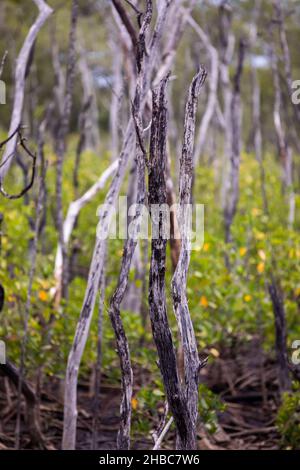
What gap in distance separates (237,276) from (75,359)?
208 cm

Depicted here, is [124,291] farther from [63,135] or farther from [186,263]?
[63,135]

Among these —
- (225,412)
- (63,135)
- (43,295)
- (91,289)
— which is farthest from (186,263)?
(225,412)

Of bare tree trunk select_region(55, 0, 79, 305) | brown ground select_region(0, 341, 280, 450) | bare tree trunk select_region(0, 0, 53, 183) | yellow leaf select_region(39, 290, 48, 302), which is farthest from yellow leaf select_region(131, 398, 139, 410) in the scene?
bare tree trunk select_region(0, 0, 53, 183)

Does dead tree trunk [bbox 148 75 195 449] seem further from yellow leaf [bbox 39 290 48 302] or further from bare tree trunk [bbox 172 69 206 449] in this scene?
yellow leaf [bbox 39 290 48 302]

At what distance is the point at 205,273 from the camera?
5148 mm

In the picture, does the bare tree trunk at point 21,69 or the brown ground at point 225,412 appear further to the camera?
the brown ground at point 225,412

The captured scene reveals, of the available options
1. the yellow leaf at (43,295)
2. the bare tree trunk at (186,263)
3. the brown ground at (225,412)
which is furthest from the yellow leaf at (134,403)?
the bare tree trunk at (186,263)

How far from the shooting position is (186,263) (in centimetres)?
284

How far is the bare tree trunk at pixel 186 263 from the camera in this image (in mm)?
2801

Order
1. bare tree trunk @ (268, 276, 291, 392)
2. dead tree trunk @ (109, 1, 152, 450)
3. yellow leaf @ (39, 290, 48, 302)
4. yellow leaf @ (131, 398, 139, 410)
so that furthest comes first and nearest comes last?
yellow leaf @ (39, 290, 48, 302) < bare tree trunk @ (268, 276, 291, 392) < yellow leaf @ (131, 398, 139, 410) < dead tree trunk @ (109, 1, 152, 450)

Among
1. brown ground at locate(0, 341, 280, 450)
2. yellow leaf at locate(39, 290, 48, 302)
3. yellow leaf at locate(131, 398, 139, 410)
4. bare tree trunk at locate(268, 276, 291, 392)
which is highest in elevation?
yellow leaf at locate(39, 290, 48, 302)

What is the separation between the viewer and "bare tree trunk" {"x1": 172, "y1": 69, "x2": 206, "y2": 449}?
2801 millimetres

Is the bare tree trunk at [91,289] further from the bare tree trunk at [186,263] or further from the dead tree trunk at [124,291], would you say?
the bare tree trunk at [186,263]

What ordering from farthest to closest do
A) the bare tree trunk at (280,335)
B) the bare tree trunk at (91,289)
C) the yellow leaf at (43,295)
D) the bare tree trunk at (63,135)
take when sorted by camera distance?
the yellow leaf at (43,295), the bare tree trunk at (63,135), the bare tree trunk at (280,335), the bare tree trunk at (91,289)
